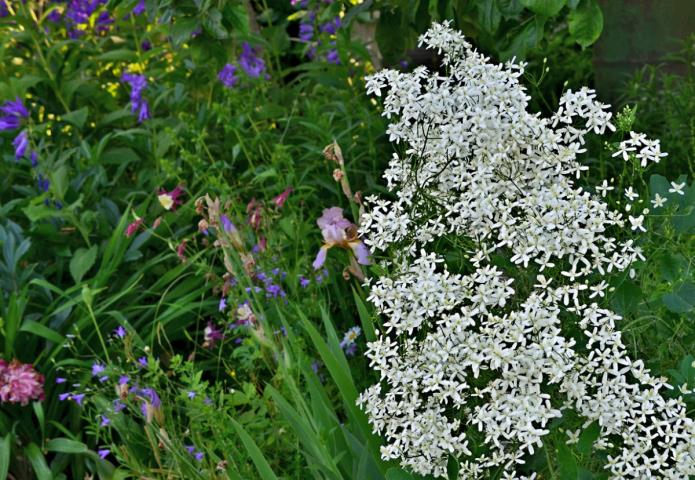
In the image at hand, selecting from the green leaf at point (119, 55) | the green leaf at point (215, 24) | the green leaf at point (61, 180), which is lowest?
the green leaf at point (61, 180)

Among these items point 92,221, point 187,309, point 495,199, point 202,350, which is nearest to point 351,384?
point 495,199

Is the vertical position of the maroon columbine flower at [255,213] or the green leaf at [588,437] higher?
the maroon columbine flower at [255,213]

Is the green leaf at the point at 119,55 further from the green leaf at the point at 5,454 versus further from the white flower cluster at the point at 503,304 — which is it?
the white flower cluster at the point at 503,304

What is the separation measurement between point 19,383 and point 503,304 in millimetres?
1517

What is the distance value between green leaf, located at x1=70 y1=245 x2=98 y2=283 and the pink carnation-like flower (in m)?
0.39

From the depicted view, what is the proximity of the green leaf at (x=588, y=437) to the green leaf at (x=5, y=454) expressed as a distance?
1585mm

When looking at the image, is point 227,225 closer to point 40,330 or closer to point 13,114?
point 40,330

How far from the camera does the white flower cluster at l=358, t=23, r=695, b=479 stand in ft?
4.96

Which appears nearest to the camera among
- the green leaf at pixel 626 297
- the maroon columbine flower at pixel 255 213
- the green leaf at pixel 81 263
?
the green leaf at pixel 626 297

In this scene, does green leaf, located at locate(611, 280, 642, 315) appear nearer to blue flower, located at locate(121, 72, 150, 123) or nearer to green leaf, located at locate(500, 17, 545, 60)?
green leaf, located at locate(500, 17, 545, 60)

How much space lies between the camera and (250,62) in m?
3.90

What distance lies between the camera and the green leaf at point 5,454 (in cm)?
256

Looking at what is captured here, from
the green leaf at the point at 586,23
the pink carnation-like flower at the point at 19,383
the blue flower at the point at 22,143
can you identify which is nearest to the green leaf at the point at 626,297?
the green leaf at the point at 586,23

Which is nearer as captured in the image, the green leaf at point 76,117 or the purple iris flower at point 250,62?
the green leaf at point 76,117
